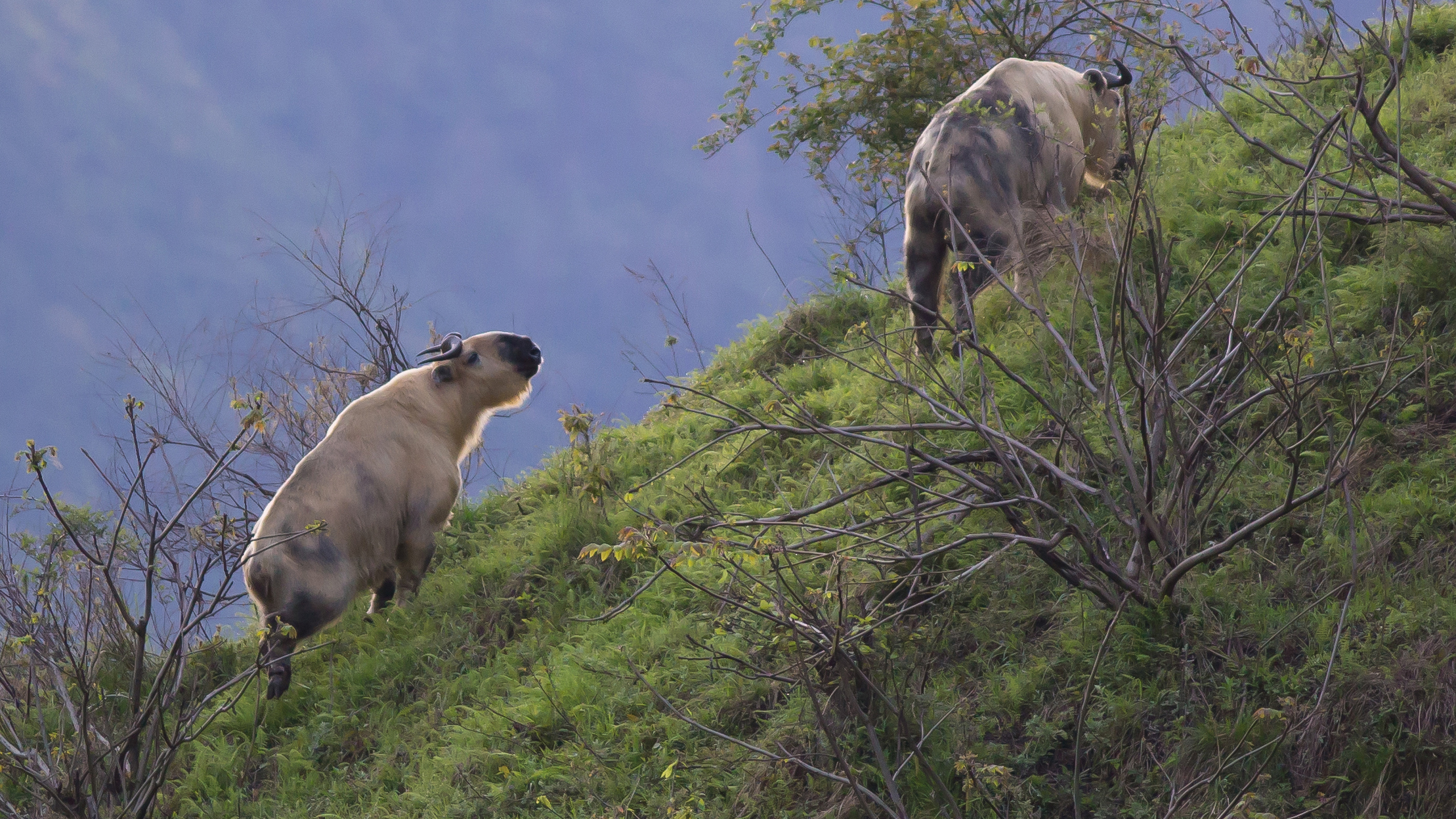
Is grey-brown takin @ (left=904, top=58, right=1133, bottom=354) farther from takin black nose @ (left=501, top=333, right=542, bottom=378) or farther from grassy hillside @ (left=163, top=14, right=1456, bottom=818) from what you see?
takin black nose @ (left=501, top=333, right=542, bottom=378)

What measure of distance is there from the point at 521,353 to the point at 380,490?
1629 mm

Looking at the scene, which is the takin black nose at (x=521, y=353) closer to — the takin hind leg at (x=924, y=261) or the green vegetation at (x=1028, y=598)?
the green vegetation at (x=1028, y=598)

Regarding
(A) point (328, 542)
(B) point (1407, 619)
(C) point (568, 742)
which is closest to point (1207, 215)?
(B) point (1407, 619)

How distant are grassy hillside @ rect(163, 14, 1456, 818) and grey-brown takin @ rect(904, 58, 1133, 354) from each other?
0.57 metres

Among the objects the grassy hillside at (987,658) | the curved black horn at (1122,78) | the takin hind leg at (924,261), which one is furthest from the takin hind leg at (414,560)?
the curved black horn at (1122,78)

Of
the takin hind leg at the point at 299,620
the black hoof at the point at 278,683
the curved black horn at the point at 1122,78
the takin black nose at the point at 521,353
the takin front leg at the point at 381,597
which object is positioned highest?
the takin black nose at the point at 521,353

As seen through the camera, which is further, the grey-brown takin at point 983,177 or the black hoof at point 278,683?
the black hoof at point 278,683

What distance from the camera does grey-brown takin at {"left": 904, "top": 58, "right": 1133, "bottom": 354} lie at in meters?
6.69

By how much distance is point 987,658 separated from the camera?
486 centimetres

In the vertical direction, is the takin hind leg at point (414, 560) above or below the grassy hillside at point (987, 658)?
above

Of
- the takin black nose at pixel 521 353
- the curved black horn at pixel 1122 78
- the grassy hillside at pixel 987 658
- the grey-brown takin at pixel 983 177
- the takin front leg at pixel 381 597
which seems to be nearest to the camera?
the grassy hillside at pixel 987 658

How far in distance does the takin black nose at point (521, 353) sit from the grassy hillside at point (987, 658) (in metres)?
0.79

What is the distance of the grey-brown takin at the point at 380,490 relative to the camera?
6824 millimetres

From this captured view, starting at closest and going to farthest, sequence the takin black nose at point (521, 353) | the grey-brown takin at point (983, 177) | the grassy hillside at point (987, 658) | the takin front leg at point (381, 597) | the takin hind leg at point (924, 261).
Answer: the grassy hillside at point (987, 658) → the grey-brown takin at point (983, 177) → the takin hind leg at point (924, 261) → the takin front leg at point (381, 597) → the takin black nose at point (521, 353)
